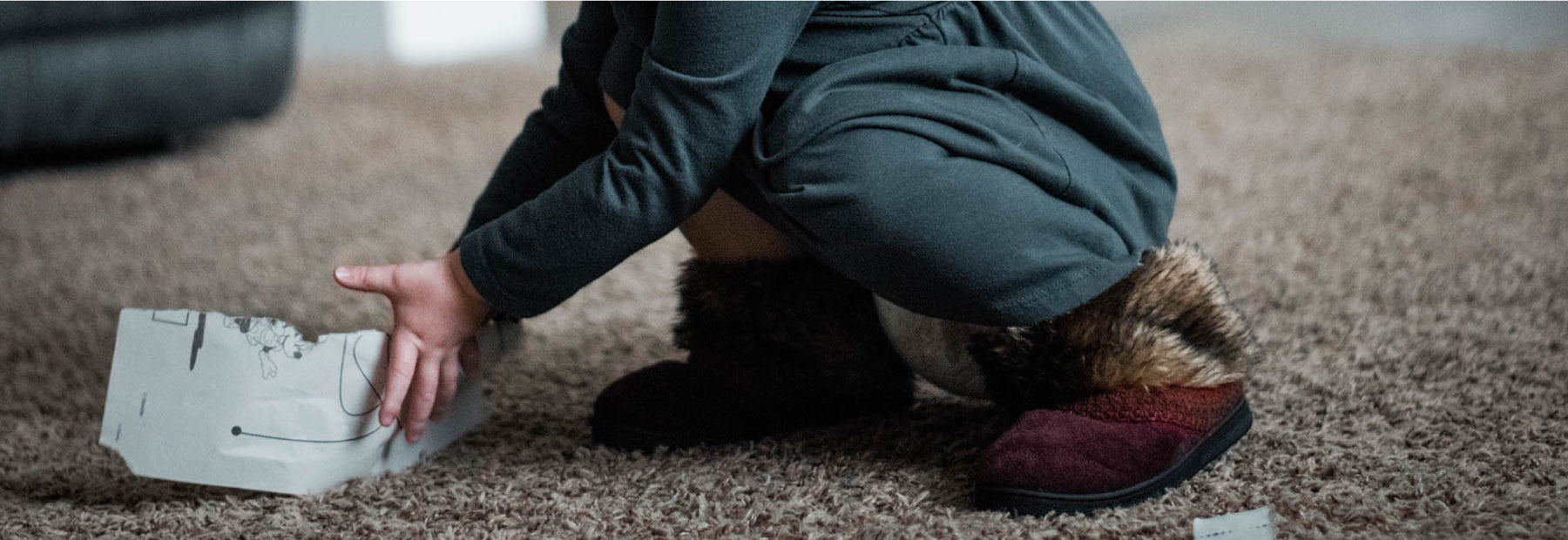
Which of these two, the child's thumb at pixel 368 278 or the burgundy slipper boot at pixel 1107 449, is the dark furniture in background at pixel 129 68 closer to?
the child's thumb at pixel 368 278

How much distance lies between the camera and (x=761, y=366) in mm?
685

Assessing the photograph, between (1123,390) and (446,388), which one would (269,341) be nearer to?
(446,388)

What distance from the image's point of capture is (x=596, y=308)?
3.12ft

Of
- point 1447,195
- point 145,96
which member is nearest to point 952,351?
point 1447,195

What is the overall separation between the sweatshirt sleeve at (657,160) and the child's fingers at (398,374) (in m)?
0.05

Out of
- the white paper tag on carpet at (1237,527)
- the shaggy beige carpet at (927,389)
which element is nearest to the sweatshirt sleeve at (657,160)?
the shaggy beige carpet at (927,389)

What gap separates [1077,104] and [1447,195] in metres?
0.67

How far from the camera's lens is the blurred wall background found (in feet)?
6.31

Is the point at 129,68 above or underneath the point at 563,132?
underneath

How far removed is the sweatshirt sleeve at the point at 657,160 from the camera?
56 cm

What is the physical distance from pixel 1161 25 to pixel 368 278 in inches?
80.4

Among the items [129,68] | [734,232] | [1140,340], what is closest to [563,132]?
[734,232]

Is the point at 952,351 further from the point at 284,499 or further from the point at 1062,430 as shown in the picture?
the point at 284,499

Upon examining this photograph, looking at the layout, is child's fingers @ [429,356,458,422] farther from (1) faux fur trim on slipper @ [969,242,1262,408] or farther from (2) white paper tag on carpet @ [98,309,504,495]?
(1) faux fur trim on slipper @ [969,242,1262,408]
